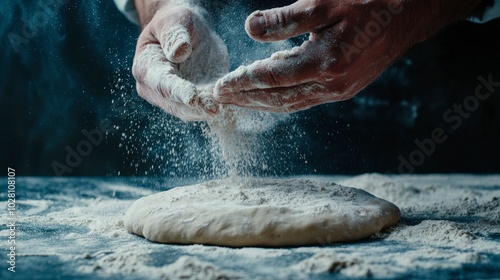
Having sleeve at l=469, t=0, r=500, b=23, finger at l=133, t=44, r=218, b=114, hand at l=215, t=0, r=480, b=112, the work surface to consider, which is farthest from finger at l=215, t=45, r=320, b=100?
sleeve at l=469, t=0, r=500, b=23

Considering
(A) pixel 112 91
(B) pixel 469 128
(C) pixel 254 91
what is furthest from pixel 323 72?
(B) pixel 469 128

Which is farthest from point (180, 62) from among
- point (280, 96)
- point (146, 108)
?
point (146, 108)

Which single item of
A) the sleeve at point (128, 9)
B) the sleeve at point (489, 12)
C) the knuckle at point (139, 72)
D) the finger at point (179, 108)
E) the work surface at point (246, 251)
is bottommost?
the work surface at point (246, 251)

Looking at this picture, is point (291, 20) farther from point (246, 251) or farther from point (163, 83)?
point (246, 251)

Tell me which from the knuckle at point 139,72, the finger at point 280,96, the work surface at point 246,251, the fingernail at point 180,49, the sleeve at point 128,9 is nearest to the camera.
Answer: the work surface at point 246,251

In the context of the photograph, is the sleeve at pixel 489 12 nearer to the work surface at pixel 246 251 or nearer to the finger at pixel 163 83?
the work surface at pixel 246 251

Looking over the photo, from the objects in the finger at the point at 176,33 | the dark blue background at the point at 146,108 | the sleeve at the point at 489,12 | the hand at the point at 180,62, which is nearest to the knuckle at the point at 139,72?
Answer: the hand at the point at 180,62

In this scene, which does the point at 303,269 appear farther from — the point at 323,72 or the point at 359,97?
the point at 359,97
